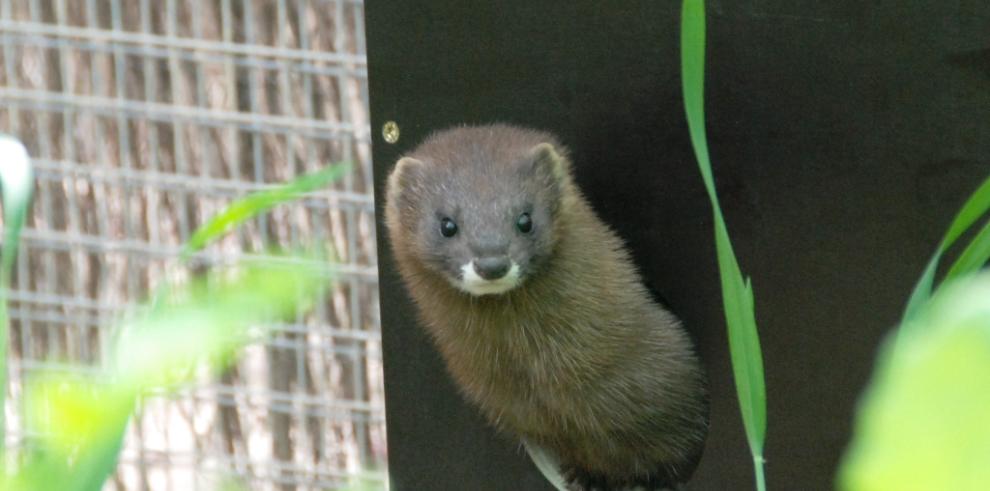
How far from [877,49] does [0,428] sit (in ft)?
3.57

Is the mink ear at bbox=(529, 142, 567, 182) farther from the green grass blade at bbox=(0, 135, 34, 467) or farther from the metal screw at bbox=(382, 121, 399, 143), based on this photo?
the green grass blade at bbox=(0, 135, 34, 467)

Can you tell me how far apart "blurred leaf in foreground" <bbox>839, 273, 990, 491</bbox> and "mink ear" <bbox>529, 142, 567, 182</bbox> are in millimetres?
1260

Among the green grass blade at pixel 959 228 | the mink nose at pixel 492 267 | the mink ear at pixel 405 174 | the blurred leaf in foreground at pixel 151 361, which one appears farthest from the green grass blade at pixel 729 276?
the blurred leaf in foreground at pixel 151 361

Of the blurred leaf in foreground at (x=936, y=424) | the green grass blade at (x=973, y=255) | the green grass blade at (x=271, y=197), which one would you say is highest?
the green grass blade at (x=271, y=197)

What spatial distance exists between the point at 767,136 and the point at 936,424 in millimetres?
1318

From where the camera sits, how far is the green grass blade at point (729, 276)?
102 cm

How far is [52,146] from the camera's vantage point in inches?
140

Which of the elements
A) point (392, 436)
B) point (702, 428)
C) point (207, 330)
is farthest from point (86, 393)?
point (392, 436)

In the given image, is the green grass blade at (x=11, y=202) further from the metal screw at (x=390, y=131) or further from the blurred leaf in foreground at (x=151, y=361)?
the metal screw at (x=390, y=131)

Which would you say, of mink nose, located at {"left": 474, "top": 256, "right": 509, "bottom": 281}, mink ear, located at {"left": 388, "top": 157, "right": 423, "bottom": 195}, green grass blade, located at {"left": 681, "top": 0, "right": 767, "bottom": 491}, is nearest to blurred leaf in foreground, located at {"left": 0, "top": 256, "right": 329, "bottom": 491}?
green grass blade, located at {"left": 681, "top": 0, "right": 767, "bottom": 491}

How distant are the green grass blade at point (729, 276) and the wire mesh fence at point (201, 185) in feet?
7.70

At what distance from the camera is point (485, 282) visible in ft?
4.76

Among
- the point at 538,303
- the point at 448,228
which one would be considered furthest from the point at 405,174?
the point at 538,303

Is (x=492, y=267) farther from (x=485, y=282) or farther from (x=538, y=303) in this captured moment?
(x=538, y=303)
